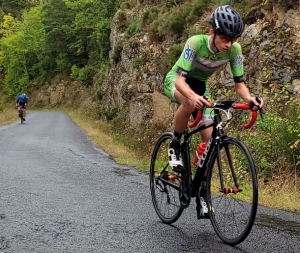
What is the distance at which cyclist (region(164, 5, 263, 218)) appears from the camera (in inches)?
151

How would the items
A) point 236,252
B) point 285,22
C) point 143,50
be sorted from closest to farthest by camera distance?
point 236,252 → point 285,22 → point 143,50

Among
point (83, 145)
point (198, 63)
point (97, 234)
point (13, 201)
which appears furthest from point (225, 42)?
point (83, 145)

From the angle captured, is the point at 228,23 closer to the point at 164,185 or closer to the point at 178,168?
the point at 178,168

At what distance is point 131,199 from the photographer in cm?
604

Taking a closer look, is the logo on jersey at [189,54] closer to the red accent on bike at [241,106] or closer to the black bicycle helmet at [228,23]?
the black bicycle helmet at [228,23]

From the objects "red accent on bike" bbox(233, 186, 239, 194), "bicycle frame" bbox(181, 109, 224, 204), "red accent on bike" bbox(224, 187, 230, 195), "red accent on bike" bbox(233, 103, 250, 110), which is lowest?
"red accent on bike" bbox(224, 187, 230, 195)

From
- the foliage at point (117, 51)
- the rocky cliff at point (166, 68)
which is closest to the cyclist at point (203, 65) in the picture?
the rocky cliff at point (166, 68)

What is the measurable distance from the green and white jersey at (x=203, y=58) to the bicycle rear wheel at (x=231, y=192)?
750mm

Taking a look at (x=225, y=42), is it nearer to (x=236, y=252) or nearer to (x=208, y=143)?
(x=208, y=143)

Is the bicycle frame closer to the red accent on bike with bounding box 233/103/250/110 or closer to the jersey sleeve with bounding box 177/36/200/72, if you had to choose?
the red accent on bike with bounding box 233/103/250/110

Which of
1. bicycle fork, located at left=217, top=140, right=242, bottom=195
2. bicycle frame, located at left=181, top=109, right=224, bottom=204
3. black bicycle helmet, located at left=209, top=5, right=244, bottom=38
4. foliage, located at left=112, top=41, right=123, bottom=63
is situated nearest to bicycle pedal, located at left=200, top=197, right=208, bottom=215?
bicycle frame, located at left=181, top=109, right=224, bottom=204

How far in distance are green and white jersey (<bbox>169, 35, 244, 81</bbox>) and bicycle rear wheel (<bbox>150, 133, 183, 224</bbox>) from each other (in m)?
0.92

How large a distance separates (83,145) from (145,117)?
14.1ft

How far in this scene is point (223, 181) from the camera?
4.04 meters
